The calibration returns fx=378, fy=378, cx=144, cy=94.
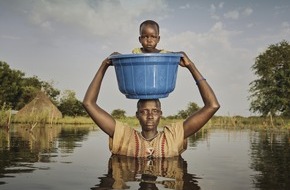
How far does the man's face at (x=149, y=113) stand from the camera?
4.22 metres

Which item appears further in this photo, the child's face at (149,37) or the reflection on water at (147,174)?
the child's face at (149,37)

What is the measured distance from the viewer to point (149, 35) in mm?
3932

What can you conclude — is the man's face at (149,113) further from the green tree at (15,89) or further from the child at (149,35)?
the green tree at (15,89)

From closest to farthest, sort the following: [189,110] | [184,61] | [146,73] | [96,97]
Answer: [146,73], [184,61], [96,97], [189,110]

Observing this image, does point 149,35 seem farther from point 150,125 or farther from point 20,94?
point 20,94

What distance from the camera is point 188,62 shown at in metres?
4.17

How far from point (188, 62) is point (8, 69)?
46.2m

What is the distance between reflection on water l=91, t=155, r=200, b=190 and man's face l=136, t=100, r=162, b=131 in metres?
0.43

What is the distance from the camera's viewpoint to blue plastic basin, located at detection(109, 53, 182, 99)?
12.2ft

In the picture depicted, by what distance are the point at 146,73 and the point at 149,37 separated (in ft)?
1.42

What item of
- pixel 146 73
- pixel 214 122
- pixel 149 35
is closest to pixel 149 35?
pixel 149 35

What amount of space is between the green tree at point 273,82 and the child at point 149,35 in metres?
29.1

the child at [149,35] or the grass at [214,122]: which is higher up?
the child at [149,35]

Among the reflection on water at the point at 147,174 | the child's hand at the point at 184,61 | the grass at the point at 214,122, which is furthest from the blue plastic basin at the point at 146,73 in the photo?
the grass at the point at 214,122
